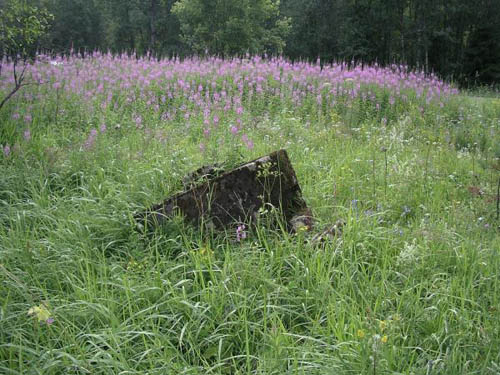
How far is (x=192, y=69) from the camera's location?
1074 cm

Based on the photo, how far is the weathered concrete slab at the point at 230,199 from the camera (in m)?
3.52

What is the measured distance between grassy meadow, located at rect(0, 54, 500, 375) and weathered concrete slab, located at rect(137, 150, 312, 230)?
125 mm

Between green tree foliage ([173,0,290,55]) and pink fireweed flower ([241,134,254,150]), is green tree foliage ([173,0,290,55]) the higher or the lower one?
the higher one

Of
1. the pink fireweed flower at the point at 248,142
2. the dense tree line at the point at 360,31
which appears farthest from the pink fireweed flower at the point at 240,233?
the dense tree line at the point at 360,31

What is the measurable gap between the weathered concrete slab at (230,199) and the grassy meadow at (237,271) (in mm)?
125

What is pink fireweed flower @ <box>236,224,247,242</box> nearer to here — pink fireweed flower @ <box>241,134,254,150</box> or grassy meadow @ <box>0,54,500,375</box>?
grassy meadow @ <box>0,54,500,375</box>

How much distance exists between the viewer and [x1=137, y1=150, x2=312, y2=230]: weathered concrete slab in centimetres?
352

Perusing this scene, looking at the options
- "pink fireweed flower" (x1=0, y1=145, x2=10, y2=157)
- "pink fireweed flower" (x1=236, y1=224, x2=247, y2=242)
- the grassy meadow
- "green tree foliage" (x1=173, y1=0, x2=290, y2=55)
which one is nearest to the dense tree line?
"green tree foliage" (x1=173, y1=0, x2=290, y2=55)

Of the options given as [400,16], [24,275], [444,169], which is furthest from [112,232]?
[400,16]

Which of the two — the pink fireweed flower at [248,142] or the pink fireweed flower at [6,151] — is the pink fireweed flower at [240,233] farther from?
the pink fireweed flower at [6,151]

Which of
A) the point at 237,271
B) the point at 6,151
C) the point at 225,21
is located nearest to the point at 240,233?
the point at 237,271

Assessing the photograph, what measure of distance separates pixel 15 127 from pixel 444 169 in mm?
5536

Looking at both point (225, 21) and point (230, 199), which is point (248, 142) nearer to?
point (230, 199)

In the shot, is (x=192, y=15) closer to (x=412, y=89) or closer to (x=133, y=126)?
(x=412, y=89)
